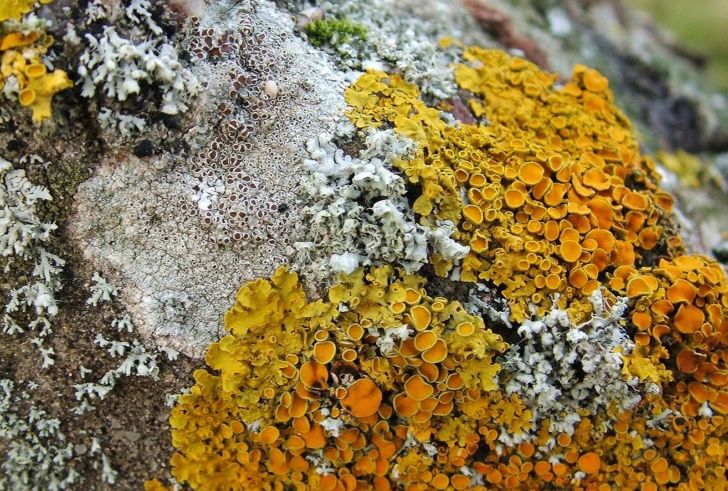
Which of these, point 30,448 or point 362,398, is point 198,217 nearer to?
point 362,398

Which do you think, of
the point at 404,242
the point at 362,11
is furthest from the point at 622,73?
the point at 404,242

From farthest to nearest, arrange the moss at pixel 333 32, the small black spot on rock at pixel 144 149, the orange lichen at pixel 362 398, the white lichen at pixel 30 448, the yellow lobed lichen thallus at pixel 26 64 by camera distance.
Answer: the moss at pixel 333 32, the white lichen at pixel 30 448, the small black spot on rock at pixel 144 149, the orange lichen at pixel 362 398, the yellow lobed lichen thallus at pixel 26 64

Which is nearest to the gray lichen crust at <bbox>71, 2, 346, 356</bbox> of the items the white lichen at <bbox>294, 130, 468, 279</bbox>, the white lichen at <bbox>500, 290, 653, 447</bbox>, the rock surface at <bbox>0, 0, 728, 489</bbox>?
the rock surface at <bbox>0, 0, 728, 489</bbox>

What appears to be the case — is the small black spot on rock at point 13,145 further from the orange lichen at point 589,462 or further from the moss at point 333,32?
the orange lichen at point 589,462

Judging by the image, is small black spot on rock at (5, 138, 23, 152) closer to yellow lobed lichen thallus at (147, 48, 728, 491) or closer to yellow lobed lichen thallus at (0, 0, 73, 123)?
yellow lobed lichen thallus at (0, 0, 73, 123)

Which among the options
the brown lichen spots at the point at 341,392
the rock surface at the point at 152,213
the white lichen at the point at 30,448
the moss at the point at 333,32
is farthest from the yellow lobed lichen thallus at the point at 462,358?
the white lichen at the point at 30,448

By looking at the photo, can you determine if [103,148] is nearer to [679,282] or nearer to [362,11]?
[362,11]
